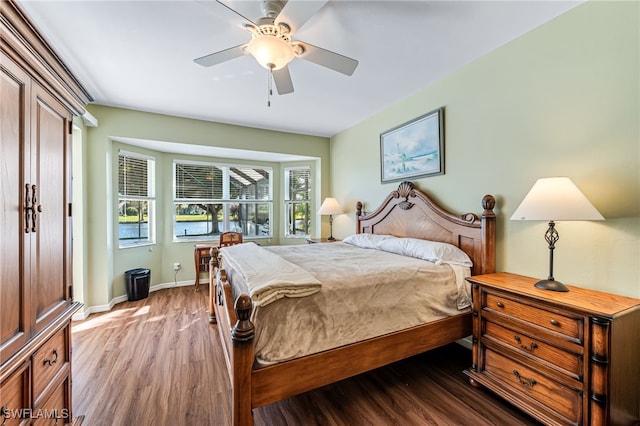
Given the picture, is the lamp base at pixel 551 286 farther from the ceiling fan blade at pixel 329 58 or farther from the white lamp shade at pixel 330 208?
the white lamp shade at pixel 330 208

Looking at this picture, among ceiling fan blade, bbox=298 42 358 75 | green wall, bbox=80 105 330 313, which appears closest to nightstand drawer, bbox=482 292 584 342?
ceiling fan blade, bbox=298 42 358 75

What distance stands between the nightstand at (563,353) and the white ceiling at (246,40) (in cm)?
192

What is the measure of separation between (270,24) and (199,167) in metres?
3.69

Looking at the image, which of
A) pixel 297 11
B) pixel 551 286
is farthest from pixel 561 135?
pixel 297 11

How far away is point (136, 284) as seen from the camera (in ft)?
12.6

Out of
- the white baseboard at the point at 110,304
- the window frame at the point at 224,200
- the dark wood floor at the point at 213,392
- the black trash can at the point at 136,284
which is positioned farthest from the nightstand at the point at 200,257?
the dark wood floor at the point at 213,392

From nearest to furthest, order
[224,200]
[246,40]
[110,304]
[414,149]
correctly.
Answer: [246,40], [414,149], [110,304], [224,200]

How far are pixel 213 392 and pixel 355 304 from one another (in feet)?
4.12

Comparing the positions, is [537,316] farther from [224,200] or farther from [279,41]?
[224,200]

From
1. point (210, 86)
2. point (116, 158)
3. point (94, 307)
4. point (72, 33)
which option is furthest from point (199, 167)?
point (72, 33)

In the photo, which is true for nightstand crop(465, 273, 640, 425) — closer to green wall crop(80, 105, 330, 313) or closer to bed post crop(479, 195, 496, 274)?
bed post crop(479, 195, 496, 274)

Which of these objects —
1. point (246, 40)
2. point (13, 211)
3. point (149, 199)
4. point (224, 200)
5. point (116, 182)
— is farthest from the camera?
point (224, 200)

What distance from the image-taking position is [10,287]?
1064 mm

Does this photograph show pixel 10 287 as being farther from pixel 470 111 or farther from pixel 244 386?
pixel 470 111
